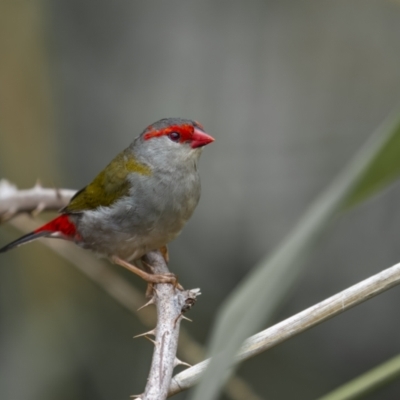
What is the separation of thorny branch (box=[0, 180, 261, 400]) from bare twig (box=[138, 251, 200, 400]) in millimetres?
728

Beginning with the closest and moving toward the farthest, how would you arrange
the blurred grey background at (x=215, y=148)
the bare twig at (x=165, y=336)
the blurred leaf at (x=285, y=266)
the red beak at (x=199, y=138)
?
the blurred leaf at (x=285, y=266) < the bare twig at (x=165, y=336) < the red beak at (x=199, y=138) < the blurred grey background at (x=215, y=148)

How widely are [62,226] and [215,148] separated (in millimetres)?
1787

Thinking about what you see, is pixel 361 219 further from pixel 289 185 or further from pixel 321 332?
pixel 321 332

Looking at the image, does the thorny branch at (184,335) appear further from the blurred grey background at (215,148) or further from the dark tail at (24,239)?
the blurred grey background at (215,148)

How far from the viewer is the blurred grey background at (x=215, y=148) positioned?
170 inches

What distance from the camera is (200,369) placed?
1396 mm

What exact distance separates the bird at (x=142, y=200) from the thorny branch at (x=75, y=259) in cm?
10

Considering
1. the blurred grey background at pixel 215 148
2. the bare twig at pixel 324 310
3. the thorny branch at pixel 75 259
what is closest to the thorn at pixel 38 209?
the thorny branch at pixel 75 259

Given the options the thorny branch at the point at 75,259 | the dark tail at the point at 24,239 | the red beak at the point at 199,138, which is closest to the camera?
the thorny branch at the point at 75,259

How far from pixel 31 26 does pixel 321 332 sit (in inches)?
117

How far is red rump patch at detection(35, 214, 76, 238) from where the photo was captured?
132 inches

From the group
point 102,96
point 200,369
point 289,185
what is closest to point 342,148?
point 289,185

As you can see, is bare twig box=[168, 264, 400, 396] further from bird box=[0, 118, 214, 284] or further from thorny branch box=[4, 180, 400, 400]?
bird box=[0, 118, 214, 284]

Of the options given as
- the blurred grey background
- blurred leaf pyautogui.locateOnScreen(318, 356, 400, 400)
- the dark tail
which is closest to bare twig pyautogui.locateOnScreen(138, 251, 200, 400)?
blurred leaf pyautogui.locateOnScreen(318, 356, 400, 400)
